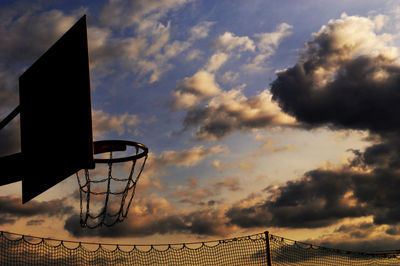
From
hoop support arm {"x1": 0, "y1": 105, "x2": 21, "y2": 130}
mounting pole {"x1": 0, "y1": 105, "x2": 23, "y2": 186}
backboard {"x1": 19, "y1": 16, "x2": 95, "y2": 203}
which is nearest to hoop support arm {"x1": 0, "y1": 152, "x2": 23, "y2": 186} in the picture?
mounting pole {"x1": 0, "y1": 105, "x2": 23, "y2": 186}

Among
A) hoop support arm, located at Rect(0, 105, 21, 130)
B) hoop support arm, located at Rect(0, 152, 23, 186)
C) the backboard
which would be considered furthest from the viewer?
hoop support arm, located at Rect(0, 105, 21, 130)

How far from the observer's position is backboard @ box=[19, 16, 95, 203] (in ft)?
20.9

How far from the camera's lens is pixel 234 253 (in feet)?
44.9

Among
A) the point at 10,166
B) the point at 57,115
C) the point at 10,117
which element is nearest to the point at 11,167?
the point at 10,166

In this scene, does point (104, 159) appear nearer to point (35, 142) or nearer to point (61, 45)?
point (35, 142)

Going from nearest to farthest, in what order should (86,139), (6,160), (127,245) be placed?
1. (86,139)
2. (6,160)
3. (127,245)

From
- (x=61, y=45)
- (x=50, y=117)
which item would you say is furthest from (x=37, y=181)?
(x=61, y=45)

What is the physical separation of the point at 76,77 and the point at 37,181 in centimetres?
194

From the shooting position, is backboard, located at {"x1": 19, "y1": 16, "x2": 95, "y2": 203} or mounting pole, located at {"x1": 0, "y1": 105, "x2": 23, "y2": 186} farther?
mounting pole, located at {"x1": 0, "y1": 105, "x2": 23, "y2": 186}

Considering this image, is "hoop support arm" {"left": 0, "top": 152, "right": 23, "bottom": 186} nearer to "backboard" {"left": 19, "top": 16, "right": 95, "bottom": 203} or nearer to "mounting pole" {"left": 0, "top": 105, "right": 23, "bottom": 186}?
"mounting pole" {"left": 0, "top": 105, "right": 23, "bottom": 186}

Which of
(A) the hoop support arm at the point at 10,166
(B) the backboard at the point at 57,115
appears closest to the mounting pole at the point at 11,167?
(A) the hoop support arm at the point at 10,166

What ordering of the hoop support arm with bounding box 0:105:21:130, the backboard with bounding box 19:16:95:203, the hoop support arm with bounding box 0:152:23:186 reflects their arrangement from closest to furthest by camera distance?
the backboard with bounding box 19:16:95:203 → the hoop support arm with bounding box 0:152:23:186 → the hoop support arm with bounding box 0:105:21:130

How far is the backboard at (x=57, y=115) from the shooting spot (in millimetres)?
6367

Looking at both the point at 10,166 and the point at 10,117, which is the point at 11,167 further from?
the point at 10,117
